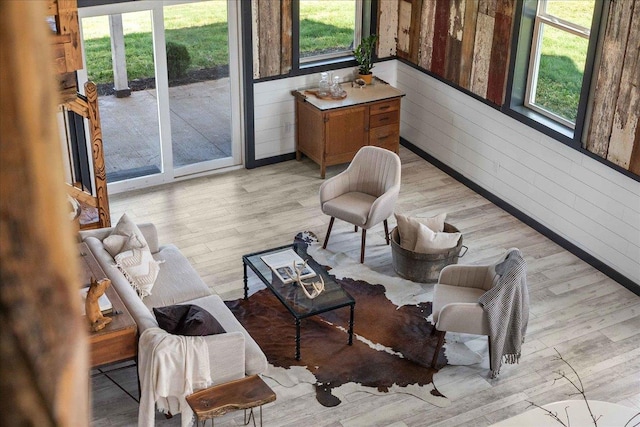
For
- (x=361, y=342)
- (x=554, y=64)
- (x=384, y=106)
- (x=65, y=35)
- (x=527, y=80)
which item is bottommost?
(x=361, y=342)

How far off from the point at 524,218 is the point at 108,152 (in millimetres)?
3954

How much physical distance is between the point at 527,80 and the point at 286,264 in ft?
9.34

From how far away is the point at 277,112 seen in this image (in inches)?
328

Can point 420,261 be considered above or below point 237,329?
below

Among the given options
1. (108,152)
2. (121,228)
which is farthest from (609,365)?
(108,152)

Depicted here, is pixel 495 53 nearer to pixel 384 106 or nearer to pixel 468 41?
pixel 468 41

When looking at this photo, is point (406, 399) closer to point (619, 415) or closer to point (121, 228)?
point (619, 415)

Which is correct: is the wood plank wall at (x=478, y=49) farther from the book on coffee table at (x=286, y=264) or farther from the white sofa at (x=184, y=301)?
the white sofa at (x=184, y=301)

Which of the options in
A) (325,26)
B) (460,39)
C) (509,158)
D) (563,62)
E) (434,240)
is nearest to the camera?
(434,240)

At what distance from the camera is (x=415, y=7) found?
8414 mm

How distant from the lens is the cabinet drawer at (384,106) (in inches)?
320

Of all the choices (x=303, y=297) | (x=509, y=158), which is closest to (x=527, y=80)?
(x=509, y=158)

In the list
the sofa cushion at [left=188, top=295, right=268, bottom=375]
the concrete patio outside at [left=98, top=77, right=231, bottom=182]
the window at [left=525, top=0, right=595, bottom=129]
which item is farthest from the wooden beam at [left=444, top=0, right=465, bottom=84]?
the sofa cushion at [left=188, top=295, right=268, bottom=375]

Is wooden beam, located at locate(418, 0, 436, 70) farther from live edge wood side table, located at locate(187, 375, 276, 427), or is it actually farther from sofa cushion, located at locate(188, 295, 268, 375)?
live edge wood side table, located at locate(187, 375, 276, 427)
